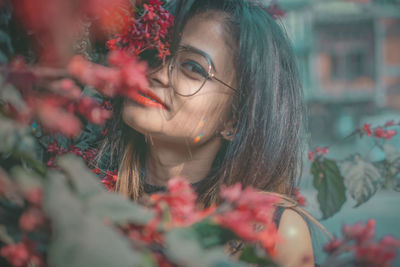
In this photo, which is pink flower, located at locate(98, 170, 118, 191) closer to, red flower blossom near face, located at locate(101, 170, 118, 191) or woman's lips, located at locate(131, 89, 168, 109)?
red flower blossom near face, located at locate(101, 170, 118, 191)

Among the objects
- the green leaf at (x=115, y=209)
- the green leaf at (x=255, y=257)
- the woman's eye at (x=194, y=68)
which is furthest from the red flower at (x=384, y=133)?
the green leaf at (x=115, y=209)

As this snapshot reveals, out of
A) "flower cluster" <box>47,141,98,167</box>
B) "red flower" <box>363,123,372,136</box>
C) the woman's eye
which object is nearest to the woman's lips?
the woman's eye

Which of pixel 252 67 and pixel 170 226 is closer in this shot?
pixel 170 226

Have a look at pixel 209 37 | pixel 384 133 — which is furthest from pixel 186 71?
pixel 384 133

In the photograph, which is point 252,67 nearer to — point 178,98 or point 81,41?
point 178,98

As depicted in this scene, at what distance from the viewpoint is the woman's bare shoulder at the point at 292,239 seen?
2.34 ft

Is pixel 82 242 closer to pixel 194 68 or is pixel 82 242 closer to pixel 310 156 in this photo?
pixel 194 68

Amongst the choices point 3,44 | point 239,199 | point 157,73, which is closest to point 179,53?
point 157,73

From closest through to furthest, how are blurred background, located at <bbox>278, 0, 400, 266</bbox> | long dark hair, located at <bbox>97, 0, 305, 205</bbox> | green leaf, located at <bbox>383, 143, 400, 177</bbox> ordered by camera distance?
long dark hair, located at <bbox>97, 0, 305, 205</bbox>
green leaf, located at <bbox>383, 143, 400, 177</bbox>
blurred background, located at <bbox>278, 0, 400, 266</bbox>

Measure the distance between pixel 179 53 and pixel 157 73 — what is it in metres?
0.08

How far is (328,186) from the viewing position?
1062 mm

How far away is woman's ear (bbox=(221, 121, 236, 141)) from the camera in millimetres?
1018

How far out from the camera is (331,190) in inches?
41.6

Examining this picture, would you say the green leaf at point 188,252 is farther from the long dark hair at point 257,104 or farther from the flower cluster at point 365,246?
the long dark hair at point 257,104
